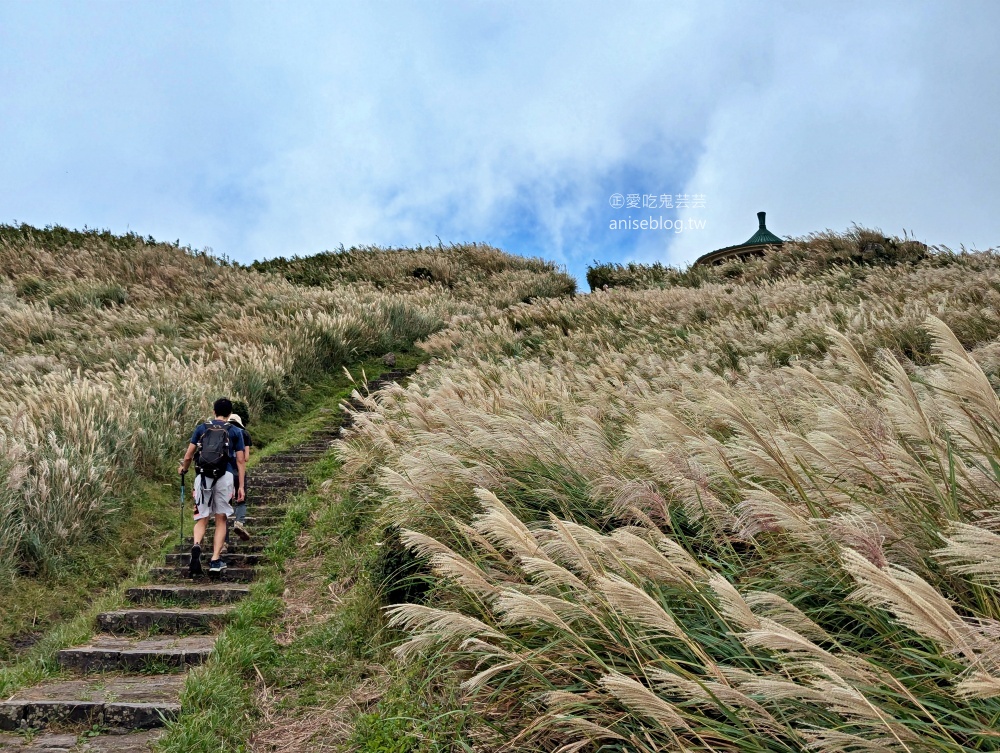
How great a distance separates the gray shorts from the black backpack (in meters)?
0.07

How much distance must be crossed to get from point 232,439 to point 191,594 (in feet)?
5.81

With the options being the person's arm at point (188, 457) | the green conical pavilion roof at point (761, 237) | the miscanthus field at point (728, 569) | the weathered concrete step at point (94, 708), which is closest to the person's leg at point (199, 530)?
the person's arm at point (188, 457)

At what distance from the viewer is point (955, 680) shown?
72.8 inches

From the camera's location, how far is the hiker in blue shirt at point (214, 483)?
277 inches

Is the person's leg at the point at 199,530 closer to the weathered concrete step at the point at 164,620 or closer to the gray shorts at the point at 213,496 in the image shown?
the gray shorts at the point at 213,496

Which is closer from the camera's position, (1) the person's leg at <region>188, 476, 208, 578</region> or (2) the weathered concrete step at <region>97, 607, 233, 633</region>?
(2) the weathered concrete step at <region>97, 607, 233, 633</region>

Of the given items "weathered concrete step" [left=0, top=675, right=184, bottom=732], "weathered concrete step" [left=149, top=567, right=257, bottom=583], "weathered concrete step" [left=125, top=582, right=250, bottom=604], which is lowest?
"weathered concrete step" [left=0, top=675, right=184, bottom=732]

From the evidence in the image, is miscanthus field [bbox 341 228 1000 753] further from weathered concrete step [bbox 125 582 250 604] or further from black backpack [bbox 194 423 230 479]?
black backpack [bbox 194 423 230 479]

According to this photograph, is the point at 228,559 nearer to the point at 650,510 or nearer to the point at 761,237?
the point at 650,510

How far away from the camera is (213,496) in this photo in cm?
732

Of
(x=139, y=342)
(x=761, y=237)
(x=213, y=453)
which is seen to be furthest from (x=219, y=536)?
(x=761, y=237)

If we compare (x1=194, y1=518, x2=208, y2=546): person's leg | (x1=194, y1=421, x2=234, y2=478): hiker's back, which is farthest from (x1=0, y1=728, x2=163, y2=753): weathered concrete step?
(x1=194, y1=421, x2=234, y2=478): hiker's back

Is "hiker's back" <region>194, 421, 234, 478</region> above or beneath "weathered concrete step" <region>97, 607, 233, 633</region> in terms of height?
above

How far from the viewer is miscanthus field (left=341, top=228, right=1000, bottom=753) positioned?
6.04 ft
